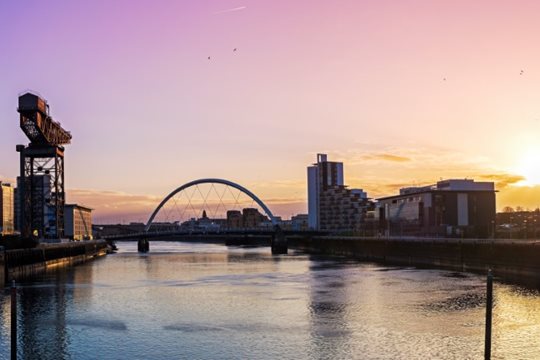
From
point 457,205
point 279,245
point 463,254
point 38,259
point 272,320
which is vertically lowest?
point 279,245

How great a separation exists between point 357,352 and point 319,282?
3484 centimetres

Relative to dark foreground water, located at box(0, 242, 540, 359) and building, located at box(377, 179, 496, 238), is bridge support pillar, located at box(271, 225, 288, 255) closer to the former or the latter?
building, located at box(377, 179, 496, 238)

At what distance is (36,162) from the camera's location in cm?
10694

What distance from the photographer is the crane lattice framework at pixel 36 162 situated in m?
98.0

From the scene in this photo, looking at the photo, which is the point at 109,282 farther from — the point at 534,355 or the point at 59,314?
the point at 534,355

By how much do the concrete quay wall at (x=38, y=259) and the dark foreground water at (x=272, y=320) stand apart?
5.92 meters

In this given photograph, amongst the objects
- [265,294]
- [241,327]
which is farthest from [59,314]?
[265,294]

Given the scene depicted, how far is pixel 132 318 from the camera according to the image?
128 feet

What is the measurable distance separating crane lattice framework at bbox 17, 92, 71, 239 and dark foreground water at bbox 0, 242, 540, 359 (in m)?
42.8

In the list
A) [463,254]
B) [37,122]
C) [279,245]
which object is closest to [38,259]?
[37,122]

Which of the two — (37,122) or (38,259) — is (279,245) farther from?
(38,259)

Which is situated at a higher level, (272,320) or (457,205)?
(457,205)

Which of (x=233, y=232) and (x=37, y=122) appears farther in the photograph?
(x=233, y=232)

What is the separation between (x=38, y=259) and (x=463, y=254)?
55.4 m
